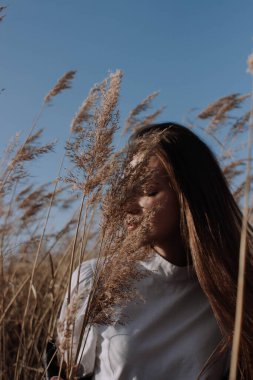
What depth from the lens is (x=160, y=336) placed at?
170cm

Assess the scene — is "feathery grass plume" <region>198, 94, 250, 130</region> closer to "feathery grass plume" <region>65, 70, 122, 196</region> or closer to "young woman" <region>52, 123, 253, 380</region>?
"young woman" <region>52, 123, 253, 380</region>

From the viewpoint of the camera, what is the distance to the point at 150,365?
5.33ft

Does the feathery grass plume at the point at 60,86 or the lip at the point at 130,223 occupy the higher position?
the feathery grass plume at the point at 60,86

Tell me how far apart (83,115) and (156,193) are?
45 cm

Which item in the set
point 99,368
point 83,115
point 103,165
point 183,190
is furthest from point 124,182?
point 99,368

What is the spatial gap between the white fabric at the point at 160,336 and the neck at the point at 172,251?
43 mm

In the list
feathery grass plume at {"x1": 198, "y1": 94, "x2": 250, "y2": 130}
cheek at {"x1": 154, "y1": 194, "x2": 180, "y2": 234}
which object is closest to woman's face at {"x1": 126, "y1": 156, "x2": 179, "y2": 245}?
cheek at {"x1": 154, "y1": 194, "x2": 180, "y2": 234}

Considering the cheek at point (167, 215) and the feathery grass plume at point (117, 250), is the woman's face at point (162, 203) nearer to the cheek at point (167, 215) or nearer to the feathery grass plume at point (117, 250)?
the cheek at point (167, 215)

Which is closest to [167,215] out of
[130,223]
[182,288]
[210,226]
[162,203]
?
[162,203]

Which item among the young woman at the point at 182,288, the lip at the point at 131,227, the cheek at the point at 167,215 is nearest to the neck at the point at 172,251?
the young woman at the point at 182,288

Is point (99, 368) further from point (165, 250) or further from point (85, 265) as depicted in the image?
point (165, 250)

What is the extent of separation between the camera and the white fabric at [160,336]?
161cm

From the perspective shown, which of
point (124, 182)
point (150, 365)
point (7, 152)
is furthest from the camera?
point (7, 152)

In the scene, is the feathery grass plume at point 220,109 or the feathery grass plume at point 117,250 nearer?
the feathery grass plume at point 117,250
